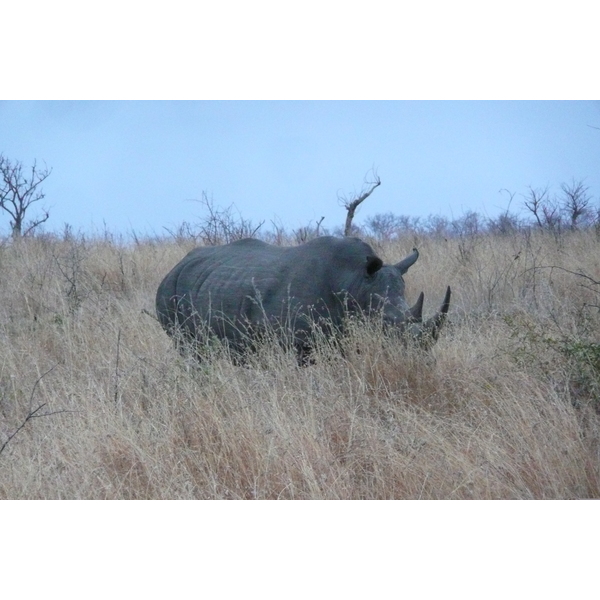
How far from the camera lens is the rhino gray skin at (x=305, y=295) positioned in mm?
5055

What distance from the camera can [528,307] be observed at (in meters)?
6.39

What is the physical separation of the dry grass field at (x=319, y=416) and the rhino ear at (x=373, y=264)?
46 cm

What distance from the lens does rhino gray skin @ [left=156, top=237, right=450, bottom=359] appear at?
5055 millimetres

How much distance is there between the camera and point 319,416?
4215 millimetres

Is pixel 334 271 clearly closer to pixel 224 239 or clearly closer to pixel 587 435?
pixel 587 435

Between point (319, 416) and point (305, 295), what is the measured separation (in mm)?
1164

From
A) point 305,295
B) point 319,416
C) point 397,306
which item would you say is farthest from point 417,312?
point 319,416

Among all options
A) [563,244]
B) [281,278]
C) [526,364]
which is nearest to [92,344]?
[281,278]

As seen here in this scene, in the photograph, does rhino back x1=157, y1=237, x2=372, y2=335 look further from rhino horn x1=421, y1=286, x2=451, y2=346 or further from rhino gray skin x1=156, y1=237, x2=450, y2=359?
rhino horn x1=421, y1=286, x2=451, y2=346

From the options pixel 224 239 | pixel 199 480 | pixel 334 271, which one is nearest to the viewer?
pixel 199 480

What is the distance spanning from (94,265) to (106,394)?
443cm

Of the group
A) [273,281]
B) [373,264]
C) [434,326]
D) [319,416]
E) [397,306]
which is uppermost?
[373,264]

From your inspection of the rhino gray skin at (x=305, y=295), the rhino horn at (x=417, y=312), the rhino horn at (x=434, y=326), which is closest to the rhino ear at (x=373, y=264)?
the rhino gray skin at (x=305, y=295)

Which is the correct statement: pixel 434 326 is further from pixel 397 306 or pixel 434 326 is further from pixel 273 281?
pixel 273 281
